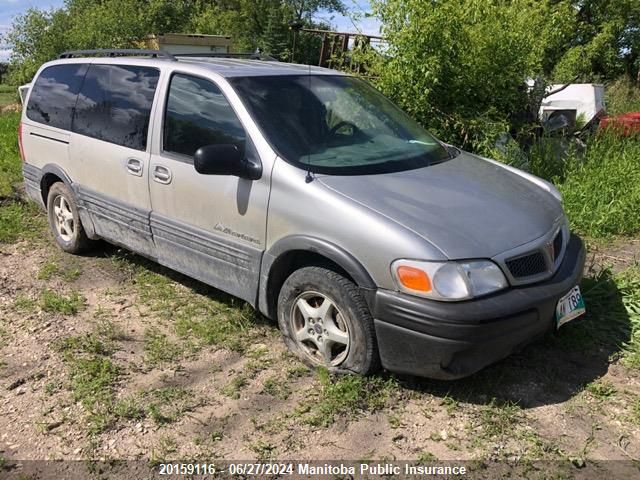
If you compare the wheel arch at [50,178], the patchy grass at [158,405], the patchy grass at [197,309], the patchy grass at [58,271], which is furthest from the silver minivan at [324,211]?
the patchy grass at [158,405]

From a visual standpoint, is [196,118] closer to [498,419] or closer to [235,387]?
[235,387]

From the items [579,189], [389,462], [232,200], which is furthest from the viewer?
[579,189]

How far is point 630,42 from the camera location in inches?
909

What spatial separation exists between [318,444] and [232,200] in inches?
60.7

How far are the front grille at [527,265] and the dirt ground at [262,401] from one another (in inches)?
26.9

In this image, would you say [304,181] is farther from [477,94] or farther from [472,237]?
[477,94]

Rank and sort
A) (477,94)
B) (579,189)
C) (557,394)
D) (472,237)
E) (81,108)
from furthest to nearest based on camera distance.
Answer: (477,94), (579,189), (81,108), (557,394), (472,237)

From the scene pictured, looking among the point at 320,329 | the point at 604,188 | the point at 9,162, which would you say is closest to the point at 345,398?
the point at 320,329

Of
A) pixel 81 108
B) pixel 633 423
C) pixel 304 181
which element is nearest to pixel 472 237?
pixel 304 181

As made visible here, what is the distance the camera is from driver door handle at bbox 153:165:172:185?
4.02m

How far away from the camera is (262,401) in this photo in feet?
10.7

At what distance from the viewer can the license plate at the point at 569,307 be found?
323cm

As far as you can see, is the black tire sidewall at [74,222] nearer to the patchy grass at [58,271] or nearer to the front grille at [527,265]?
the patchy grass at [58,271]

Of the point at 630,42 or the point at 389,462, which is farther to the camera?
the point at 630,42
